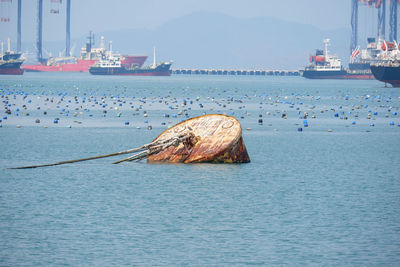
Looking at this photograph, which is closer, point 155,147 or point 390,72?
point 155,147

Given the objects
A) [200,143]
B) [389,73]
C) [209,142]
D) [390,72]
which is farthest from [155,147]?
[389,73]

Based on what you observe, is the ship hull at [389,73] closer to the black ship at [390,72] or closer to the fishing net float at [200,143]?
the black ship at [390,72]

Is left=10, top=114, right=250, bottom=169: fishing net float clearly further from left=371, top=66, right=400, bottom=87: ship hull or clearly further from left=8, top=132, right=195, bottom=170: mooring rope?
left=371, top=66, right=400, bottom=87: ship hull

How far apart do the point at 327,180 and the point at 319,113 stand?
44772 millimetres

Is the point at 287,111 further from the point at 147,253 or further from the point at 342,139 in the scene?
the point at 147,253

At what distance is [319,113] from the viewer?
76.0 meters

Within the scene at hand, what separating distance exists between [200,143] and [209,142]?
16.6 inches

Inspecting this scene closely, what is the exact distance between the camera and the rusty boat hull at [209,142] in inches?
1309

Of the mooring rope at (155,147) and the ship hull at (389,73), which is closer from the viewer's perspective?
the mooring rope at (155,147)

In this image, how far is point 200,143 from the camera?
33719mm

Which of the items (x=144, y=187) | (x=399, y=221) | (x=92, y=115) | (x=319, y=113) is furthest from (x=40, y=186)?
(x=319, y=113)

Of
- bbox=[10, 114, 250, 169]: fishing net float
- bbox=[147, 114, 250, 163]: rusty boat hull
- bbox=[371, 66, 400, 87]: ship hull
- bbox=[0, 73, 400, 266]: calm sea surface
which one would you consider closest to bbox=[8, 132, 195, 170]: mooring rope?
bbox=[10, 114, 250, 169]: fishing net float

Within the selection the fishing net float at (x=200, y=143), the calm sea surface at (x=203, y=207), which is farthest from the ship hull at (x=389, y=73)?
the fishing net float at (x=200, y=143)

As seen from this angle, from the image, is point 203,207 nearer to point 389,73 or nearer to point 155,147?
point 155,147
